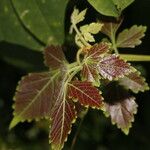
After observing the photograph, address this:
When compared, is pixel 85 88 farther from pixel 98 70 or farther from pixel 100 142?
pixel 100 142

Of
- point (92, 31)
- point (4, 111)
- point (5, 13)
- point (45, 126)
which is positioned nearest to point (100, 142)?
point (45, 126)

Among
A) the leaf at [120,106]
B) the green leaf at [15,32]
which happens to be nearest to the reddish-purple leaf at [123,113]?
the leaf at [120,106]

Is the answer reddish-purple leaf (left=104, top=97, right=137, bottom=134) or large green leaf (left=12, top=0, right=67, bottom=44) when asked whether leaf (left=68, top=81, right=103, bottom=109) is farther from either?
large green leaf (left=12, top=0, right=67, bottom=44)

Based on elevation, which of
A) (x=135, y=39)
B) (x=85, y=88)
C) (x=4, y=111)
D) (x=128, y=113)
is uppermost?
(x=85, y=88)

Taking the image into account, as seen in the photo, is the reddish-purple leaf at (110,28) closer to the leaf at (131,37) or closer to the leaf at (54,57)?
the leaf at (131,37)

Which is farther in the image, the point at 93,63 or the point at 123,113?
the point at 123,113

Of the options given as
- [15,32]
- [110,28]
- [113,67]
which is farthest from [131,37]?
A: [15,32]

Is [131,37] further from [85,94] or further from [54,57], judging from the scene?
[85,94]
